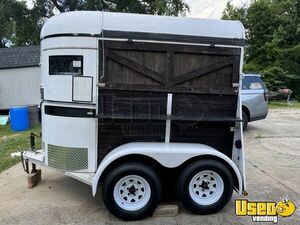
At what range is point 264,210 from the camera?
3926 millimetres

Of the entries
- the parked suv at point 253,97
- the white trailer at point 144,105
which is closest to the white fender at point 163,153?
the white trailer at point 144,105

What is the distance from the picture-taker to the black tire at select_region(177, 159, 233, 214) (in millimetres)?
3760

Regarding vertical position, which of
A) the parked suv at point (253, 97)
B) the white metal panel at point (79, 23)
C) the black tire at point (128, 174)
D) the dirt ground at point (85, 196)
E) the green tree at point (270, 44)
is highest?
the green tree at point (270, 44)

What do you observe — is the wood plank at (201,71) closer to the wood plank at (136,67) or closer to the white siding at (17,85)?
the wood plank at (136,67)

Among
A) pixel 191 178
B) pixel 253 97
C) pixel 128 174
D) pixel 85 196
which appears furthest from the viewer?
pixel 253 97

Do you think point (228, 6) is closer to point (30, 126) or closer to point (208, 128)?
point (30, 126)

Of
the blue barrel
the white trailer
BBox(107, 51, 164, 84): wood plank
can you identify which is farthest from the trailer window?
the blue barrel

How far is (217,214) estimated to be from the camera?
3.88 m

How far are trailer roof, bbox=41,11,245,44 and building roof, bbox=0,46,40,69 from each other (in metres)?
10.9

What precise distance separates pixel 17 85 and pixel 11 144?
6845 mm

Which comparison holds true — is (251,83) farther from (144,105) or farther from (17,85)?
(17,85)

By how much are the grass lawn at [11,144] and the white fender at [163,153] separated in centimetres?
307

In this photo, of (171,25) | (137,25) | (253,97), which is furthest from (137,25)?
(253,97)

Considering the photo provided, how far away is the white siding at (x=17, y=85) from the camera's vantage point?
Answer: 13.8 meters
